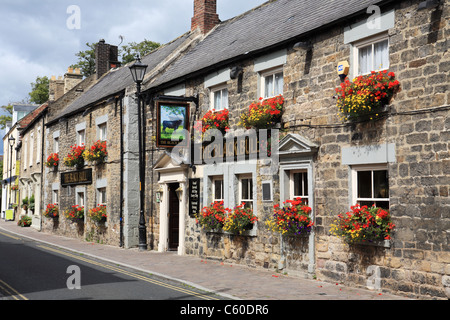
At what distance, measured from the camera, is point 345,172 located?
1105 cm

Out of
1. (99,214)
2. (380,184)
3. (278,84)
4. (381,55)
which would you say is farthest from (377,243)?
(99,214)

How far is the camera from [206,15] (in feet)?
69.9

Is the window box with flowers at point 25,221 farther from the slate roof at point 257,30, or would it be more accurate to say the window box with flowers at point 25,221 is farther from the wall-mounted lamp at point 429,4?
the wall-mounted lamp at point 429,4

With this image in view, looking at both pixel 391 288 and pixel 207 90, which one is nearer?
pixel 391 288

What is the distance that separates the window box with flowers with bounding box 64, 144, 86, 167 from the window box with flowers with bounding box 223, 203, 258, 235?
39.3 ft

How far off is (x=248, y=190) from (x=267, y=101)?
2.65 m

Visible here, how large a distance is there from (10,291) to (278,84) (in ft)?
25.7

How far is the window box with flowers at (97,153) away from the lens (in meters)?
21.8

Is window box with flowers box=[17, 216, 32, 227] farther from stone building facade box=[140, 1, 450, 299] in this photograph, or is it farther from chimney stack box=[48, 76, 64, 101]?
stone building facade box=[140, 1, 450, 299]

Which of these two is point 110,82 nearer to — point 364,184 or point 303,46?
point 303,46

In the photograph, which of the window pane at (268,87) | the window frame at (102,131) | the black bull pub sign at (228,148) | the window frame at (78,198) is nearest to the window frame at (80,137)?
the window frame at (102,131)

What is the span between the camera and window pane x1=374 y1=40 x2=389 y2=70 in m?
10.5
